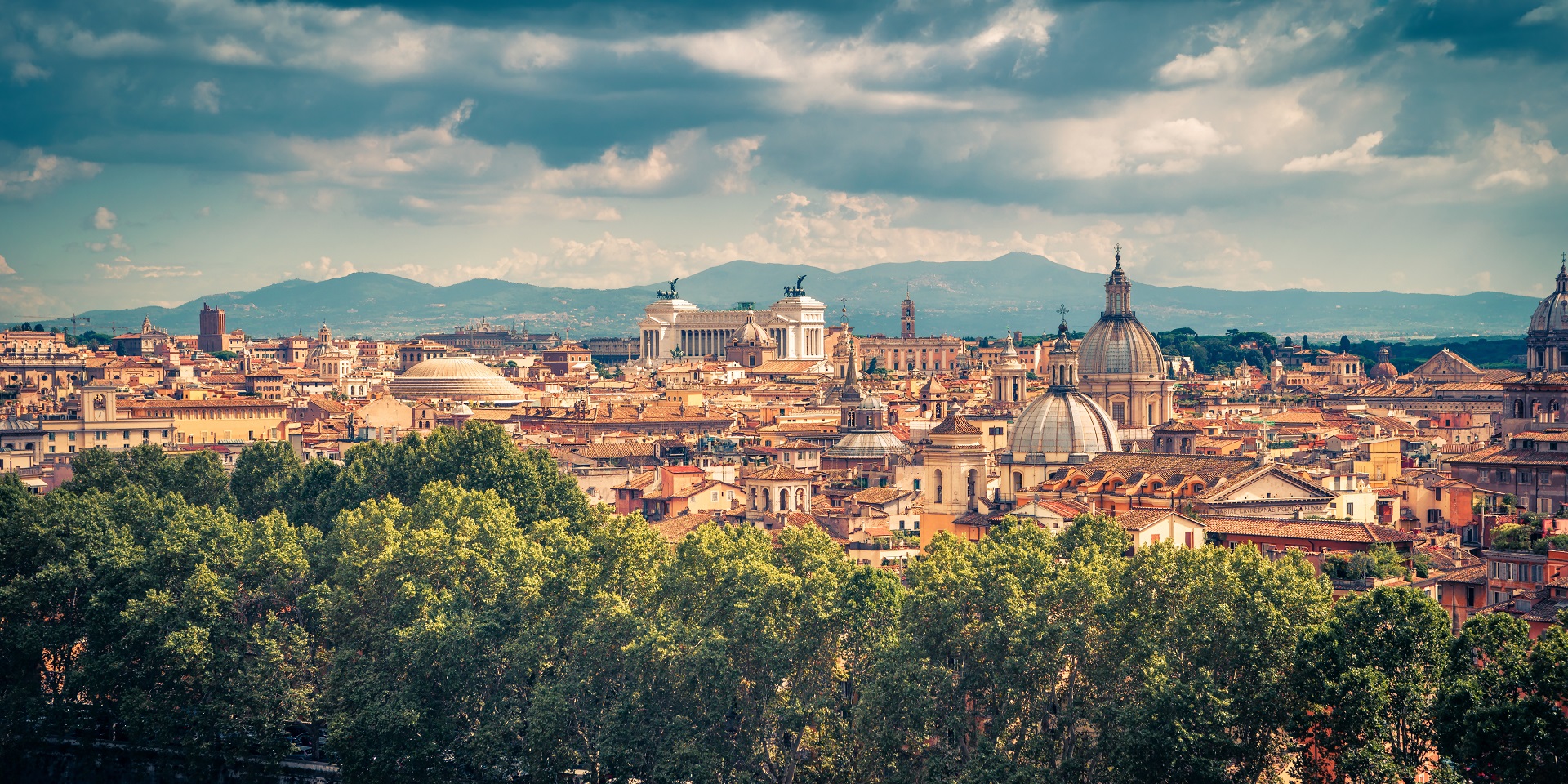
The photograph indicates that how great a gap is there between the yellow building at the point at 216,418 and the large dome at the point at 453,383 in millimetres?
24109

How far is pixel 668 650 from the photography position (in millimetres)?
40531

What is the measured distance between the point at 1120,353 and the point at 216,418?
46230 millimetres

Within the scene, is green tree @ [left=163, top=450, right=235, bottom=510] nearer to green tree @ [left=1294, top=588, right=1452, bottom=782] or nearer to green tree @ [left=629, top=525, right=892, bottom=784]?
green tree @ [left=629, top=525, right=892, bottom=784]

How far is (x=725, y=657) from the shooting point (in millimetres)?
40031

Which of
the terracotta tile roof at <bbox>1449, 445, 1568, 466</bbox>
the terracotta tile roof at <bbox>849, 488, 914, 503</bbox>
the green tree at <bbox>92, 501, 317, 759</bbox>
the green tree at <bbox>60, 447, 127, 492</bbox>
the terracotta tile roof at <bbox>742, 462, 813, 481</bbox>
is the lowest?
the green tree at <bbox>92, 501, 317, 759</bbox>

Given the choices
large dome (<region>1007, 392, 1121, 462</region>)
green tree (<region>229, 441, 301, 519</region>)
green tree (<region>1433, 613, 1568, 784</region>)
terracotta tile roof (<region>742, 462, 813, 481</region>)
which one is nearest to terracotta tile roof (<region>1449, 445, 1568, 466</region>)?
large dome (<region>1007, 392, 1121, 462</region>)

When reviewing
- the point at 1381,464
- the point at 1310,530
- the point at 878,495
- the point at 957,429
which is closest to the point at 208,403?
the point at 878,495

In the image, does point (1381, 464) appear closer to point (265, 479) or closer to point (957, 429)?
point (957, 429)

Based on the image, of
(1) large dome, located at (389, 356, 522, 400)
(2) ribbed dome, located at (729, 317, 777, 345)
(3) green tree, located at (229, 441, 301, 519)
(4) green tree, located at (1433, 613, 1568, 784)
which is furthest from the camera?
(2) ribbed dome, located at (729, 317, 777, 345)

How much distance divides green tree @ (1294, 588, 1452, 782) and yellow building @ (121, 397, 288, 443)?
235 ft

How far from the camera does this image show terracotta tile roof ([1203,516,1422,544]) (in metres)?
50.7

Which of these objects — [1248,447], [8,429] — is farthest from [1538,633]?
[8,429]

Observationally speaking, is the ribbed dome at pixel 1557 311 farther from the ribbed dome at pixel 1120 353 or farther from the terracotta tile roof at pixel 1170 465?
the terracotta tile roof at pixel 1170 465

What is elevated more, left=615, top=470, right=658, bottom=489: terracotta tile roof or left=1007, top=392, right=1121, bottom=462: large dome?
left=1007, top=392, right=1121, bottom=462: large dome
